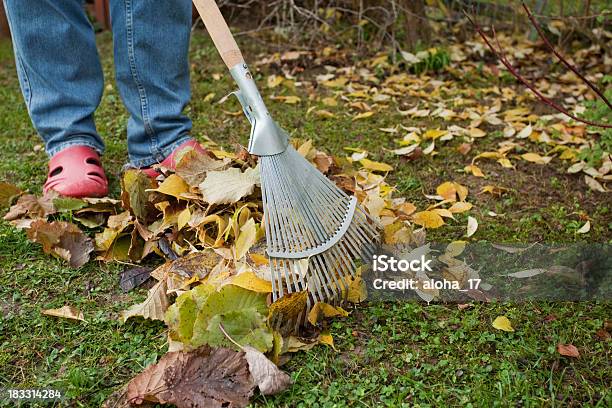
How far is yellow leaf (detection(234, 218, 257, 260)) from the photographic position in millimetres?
1720

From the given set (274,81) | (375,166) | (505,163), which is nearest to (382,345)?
(375,166)

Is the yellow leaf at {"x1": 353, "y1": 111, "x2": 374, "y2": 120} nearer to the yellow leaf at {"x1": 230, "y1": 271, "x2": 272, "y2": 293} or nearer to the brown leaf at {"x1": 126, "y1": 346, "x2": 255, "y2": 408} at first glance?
the yellow leaf at {"x1": 230, "y1": 271, "x2": 272, "y2": 293}

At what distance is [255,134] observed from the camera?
67.3 inches

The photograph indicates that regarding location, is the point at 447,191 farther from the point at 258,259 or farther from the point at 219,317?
the point at 219,317

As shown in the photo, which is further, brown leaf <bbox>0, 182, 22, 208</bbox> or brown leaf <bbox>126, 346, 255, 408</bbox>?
brown leaf <bbox>0, 182, 22, 208</bbox>

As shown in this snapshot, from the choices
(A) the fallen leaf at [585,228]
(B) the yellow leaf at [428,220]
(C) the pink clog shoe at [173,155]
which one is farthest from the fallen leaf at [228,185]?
(A) the fallen leaf at [585,228]

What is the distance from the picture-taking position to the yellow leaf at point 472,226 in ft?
→ 6.64

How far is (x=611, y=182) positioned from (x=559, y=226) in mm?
466

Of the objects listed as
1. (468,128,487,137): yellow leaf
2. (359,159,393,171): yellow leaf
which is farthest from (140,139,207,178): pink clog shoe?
(468,128,487,137): yellow leaf

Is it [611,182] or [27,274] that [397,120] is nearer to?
[611,182]

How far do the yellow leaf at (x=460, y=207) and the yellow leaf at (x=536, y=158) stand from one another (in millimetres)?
530

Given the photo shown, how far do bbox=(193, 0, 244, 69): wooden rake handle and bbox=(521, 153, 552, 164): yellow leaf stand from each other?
51.6 inches

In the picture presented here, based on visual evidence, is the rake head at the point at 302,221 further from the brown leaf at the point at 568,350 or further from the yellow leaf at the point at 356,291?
the brown leaf at the point at 568,350

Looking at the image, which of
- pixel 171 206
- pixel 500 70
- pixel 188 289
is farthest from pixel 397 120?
pixel 188 289
